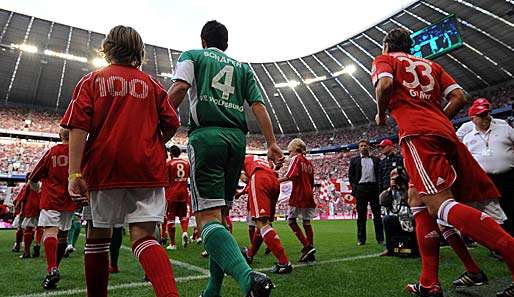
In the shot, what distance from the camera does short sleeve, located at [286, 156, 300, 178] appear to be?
205 inches

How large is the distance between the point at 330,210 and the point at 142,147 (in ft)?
83.9

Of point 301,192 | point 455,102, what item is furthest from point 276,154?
point 301,192

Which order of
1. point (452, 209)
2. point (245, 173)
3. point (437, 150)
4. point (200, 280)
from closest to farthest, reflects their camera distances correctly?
point (452, 209) → point (437, 150) → point (200, 280) → point (245, 173)

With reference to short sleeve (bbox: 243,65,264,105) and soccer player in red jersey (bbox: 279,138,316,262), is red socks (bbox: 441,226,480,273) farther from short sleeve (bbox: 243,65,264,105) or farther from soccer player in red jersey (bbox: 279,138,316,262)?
soccer player in red jersey (bbox: 279,138,316,262)

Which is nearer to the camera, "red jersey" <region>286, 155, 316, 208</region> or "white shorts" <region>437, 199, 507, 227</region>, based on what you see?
"white shorts" <region>437, 199, 507, 227</region>

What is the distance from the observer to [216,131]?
2375mm

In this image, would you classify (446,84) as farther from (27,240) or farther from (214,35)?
(27,240)

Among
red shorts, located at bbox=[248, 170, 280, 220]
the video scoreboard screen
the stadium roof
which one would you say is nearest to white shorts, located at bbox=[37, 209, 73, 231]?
red shorts, located at bbox=[248, 170, 280, 220]

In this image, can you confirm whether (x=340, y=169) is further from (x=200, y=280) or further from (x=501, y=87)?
(x=200, y=280)

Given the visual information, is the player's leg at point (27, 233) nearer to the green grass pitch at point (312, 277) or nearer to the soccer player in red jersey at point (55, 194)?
the green grass pitch at point (312, 277)

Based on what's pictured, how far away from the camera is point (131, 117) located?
2.06 metres

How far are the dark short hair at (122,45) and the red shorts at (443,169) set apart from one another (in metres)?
1.95

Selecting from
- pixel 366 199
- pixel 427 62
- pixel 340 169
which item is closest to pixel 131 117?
pixel 427 62

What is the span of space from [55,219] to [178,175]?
352 centimetres
